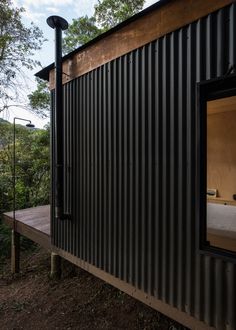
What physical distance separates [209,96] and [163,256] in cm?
147

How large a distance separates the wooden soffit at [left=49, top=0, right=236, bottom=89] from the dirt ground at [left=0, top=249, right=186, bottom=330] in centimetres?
325

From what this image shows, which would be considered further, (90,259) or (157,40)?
(90,259)

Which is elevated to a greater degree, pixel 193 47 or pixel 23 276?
pixel 193 47

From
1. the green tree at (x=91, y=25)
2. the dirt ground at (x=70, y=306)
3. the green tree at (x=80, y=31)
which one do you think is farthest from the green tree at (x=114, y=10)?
the dirt ground at (x=70, y=306)

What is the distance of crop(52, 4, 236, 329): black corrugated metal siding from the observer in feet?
6.61

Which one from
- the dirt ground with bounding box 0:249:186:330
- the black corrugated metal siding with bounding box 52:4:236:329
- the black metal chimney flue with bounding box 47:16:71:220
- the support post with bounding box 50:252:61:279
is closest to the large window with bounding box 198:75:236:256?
the black corrugated metal siding with bounding box 52:4:236:329

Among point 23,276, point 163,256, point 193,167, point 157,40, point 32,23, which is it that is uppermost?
point 32,23

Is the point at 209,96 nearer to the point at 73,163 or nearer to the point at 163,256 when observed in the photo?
the point at 163,256

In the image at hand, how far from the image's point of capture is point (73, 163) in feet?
12.0

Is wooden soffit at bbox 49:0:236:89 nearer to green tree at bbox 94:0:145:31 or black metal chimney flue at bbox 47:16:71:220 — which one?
black metal chimney flue at bbox 47:16:71:220

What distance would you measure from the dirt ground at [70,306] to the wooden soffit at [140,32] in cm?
325

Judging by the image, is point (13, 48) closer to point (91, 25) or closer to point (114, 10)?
point (114, 10)

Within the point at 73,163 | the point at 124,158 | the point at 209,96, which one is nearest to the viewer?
the point at 209,96

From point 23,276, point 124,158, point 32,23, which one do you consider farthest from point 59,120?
point 32,23
